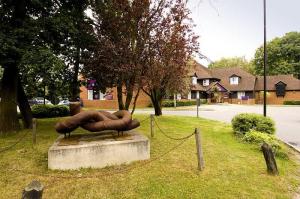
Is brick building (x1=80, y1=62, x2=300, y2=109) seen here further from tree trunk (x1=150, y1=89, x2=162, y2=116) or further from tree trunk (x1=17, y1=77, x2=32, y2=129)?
tree trunk (x1=17, y1=77, x2=32, y2=129)

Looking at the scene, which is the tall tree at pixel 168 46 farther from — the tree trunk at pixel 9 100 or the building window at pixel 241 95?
the building window at pixel 241 95

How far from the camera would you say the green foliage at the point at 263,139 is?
35.3 feet

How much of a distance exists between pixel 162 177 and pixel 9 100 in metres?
9.62

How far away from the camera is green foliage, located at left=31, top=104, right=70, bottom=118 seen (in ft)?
69.9

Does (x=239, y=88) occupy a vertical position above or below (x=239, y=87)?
below

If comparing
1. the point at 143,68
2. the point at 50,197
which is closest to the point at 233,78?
the point at 143,68

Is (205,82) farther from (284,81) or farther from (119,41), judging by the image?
(119,41)

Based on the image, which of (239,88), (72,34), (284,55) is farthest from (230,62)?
(72,34)

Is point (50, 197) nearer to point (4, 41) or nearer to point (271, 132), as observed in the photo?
point (4, 41)

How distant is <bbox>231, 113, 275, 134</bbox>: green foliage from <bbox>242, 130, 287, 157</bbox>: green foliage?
0.74 m

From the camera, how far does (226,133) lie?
14.9 m

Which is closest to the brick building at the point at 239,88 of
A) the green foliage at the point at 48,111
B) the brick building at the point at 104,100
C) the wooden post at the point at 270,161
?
the brick building at the point at 104,100

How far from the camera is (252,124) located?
13.9m

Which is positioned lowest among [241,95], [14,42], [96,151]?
[96,151]
